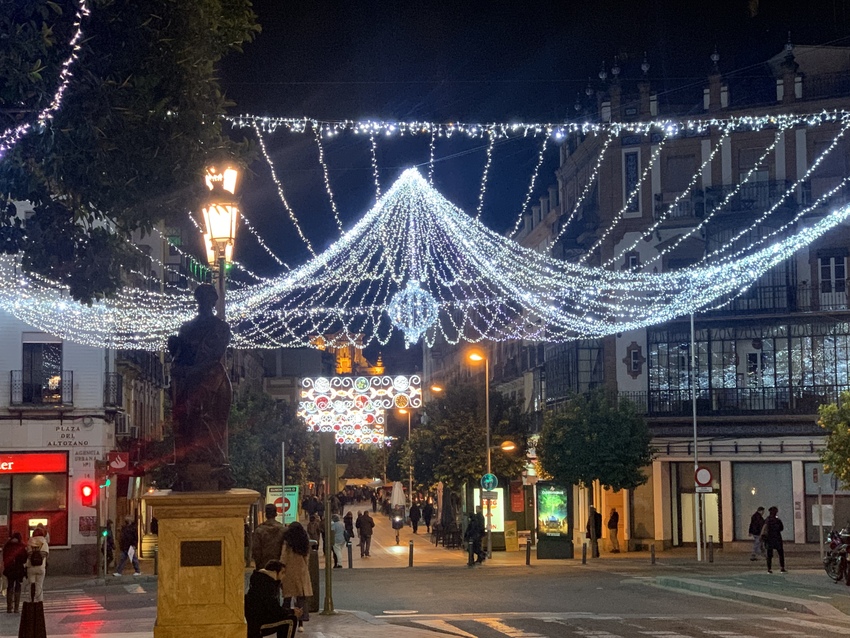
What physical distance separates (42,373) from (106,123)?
2999cm

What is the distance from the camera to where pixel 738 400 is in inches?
1788

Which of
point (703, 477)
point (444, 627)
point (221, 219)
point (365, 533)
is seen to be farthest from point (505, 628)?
point (365, 533)

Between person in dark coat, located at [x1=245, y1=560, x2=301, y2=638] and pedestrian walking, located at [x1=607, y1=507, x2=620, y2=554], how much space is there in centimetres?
Answer: 3424

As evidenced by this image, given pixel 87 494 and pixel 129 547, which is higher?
pixel 87 494

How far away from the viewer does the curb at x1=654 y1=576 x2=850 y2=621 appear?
22.4m

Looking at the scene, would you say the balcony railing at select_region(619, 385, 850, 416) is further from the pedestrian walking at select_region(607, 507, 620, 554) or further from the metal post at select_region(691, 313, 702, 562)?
the pedestrian walking at select_region(607, 507, 620, 554)

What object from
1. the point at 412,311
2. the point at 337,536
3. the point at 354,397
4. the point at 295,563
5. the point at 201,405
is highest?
the point at 412,311

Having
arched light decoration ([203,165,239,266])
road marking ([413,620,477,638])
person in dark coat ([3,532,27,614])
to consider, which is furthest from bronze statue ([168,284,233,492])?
person in dark coat ([3,532,27,614])

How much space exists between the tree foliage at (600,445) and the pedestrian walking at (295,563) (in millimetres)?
26406

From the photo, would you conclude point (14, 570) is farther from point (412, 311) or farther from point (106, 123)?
point (412, 311)

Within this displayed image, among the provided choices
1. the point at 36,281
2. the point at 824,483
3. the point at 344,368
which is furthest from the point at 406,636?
the point at 344,368

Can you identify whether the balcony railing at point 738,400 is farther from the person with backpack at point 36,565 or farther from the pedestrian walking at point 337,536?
the person with backpack at point 36,565

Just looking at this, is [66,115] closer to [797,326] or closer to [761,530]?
[761,530]

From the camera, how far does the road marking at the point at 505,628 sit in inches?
725
